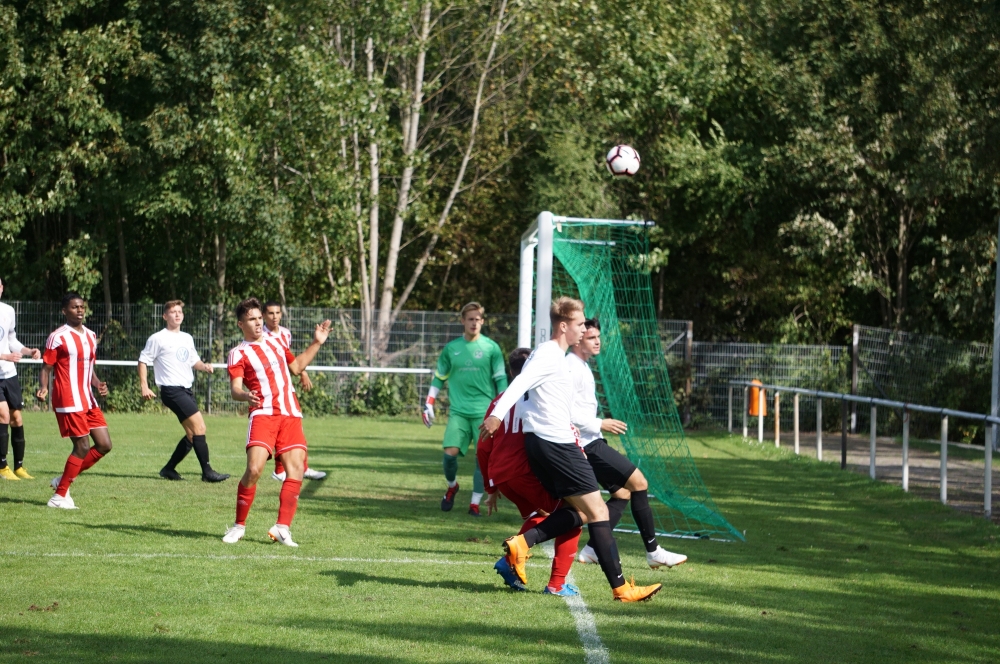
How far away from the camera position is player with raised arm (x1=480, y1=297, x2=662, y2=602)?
22.5 ft

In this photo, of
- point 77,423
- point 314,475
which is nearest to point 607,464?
point 77,423

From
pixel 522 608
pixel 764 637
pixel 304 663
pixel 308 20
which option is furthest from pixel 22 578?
pixel 308 20

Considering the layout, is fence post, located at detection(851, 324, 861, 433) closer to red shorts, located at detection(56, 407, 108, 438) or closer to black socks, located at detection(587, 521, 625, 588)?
red shorts, located at detection(56, 407, 108, 438)

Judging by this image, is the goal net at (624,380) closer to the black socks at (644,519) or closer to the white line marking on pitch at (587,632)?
the black socks at (644,519)

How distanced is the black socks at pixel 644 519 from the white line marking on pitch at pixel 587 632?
46.0 inches

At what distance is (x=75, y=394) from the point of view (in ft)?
35.3

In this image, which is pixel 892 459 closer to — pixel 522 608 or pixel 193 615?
pixel 522 608

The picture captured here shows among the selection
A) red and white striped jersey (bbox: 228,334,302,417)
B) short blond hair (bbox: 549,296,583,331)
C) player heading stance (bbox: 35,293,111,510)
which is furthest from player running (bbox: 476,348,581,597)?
player heading stance (bbox: 35,293,111,510)

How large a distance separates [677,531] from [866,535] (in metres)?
1.74

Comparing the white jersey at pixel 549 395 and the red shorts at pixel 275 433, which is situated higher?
the white jersey at pixel 549 395

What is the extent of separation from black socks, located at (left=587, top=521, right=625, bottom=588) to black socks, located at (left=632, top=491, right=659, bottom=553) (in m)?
1.28

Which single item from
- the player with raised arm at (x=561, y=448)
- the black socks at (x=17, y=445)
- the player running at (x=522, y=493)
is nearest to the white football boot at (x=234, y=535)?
the player running at (x=522, y=493)

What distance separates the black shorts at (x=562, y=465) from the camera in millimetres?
6855

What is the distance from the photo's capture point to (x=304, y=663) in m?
5.47
